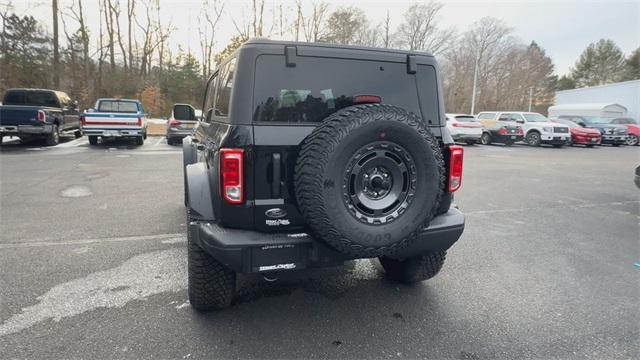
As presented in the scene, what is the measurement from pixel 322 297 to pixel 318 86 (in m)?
1.73

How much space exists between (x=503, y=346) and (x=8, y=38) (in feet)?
127

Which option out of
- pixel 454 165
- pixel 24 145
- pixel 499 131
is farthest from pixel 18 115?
pixel 499 131

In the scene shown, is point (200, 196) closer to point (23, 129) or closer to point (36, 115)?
point (36, 115)

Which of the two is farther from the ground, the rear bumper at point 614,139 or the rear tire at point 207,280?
the rear bumper at point 614,139

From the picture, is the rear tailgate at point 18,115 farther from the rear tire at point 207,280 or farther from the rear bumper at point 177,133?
the rear tire at point 207,280

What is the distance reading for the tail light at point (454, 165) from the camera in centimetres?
275

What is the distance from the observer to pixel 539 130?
18.3 meters

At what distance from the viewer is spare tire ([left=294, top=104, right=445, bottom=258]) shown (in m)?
2.18

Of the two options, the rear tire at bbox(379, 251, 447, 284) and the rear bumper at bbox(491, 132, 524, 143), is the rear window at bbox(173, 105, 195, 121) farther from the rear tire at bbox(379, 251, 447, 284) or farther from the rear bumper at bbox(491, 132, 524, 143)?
the rear bumper at bbox(491, 132, 524, 143)

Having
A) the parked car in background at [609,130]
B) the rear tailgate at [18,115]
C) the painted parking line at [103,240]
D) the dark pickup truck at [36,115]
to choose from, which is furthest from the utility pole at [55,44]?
the parked car in background at [609,130]

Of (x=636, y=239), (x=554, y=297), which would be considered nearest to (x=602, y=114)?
(x=636, y=239)

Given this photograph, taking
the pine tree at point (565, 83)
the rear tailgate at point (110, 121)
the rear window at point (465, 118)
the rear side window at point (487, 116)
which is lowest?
the rear tailgate at point (110, 121)

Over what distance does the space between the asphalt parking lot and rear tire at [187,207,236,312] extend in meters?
0.13

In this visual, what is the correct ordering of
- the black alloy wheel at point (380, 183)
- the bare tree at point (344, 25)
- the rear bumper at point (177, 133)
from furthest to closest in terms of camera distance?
the bare tree at point (344, 25) → the rear bumper at point (177, 133) → the black alloy wheel at point (380, 183)
